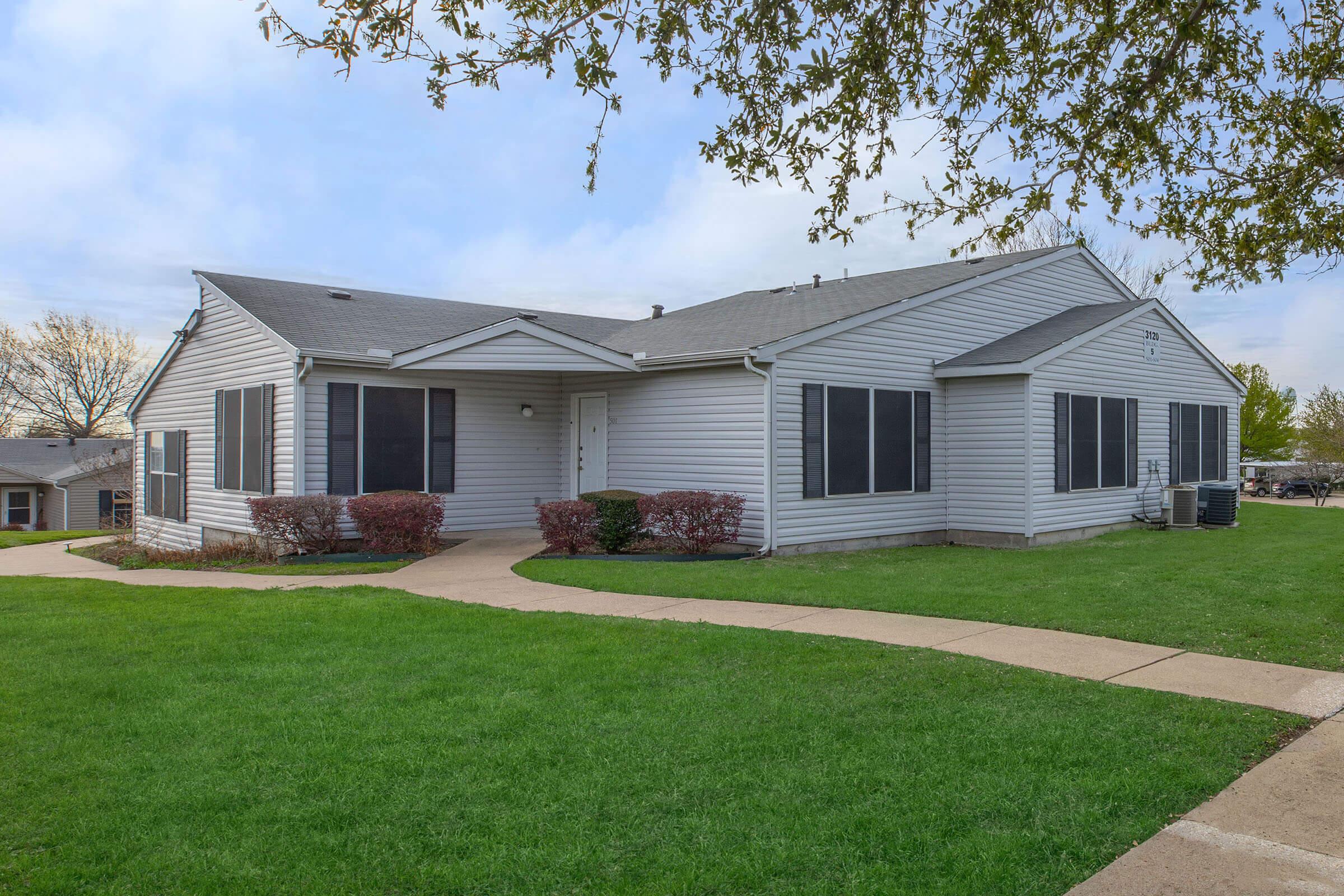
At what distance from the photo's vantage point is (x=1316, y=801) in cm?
382

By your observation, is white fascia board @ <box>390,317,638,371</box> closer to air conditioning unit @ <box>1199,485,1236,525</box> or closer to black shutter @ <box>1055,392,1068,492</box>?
black shutter @ <box>1055,392,1068,492</box>

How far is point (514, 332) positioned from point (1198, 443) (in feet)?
43.0

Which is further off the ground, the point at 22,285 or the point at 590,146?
the point at 22,285

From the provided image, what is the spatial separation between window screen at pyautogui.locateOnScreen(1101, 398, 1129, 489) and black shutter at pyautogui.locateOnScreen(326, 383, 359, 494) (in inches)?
453

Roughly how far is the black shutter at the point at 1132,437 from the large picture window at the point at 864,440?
4206mm

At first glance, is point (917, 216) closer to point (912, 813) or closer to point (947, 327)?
point (912, 813)

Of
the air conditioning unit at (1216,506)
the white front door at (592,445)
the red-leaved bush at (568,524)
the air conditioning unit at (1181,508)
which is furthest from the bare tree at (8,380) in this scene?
the air conditioning unit at (1216,506)

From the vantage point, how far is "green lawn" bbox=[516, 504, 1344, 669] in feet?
23.3

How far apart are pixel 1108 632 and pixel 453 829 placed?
541 centimetres

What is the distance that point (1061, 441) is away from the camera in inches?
559

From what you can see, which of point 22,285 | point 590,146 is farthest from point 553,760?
point 22,285

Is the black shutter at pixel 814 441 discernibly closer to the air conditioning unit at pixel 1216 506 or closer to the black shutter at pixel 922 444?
the black shutter at pixel 922 444

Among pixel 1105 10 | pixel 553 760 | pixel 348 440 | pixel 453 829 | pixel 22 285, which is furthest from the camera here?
pixel 22 285

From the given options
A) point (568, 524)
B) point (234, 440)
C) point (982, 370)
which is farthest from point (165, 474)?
Result: point (982, 370)
